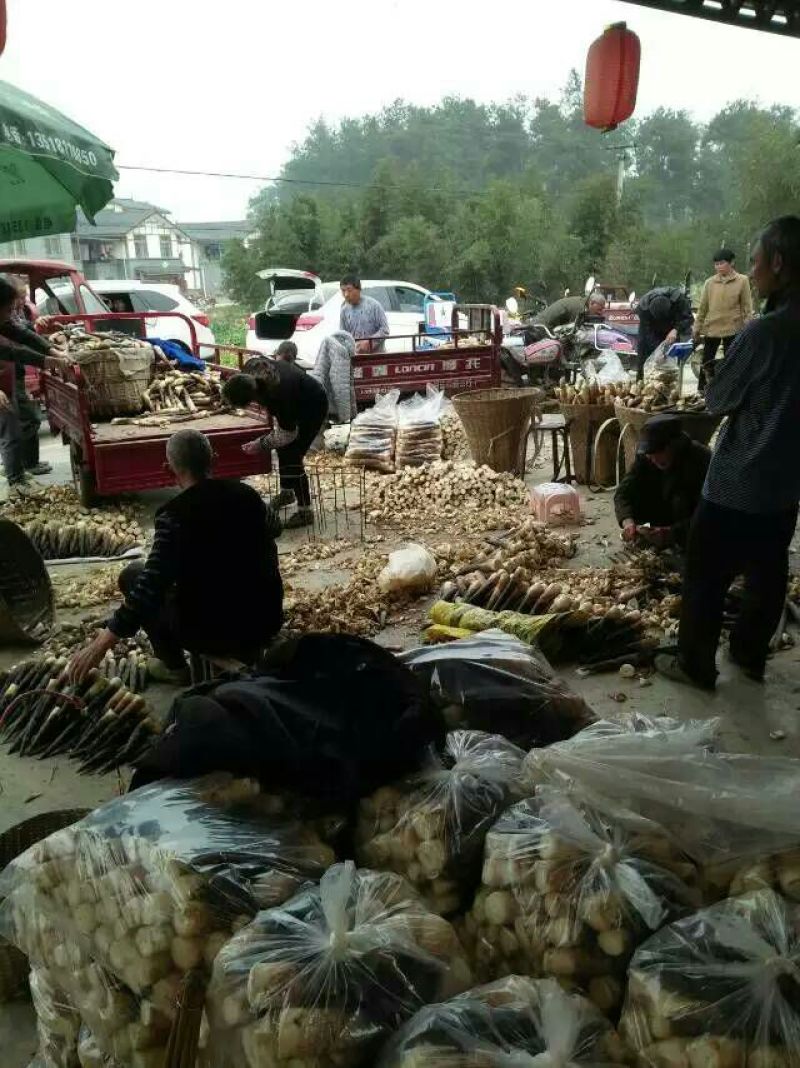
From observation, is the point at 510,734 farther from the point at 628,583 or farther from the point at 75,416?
the point at 75,416

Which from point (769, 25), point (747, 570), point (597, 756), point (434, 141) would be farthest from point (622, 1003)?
point (434, 141)

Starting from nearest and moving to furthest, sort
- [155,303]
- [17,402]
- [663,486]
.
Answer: [663,486] → [17,402] → [155,303]

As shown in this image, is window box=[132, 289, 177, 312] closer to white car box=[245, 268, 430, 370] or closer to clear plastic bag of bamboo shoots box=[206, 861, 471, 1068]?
white car box=[245, 268, 430, 370]

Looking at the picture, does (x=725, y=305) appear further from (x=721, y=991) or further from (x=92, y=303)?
(x=721, y=991)

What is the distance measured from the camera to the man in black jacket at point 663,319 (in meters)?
10.7

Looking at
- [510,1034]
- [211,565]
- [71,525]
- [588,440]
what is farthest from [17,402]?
[510,1034]

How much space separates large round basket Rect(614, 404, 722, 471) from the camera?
623 centimetres

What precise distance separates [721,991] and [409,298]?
15.9m

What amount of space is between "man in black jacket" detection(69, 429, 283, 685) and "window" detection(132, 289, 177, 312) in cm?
1272

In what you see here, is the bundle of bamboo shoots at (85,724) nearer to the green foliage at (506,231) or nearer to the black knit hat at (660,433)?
the black knit hat at (660,433)

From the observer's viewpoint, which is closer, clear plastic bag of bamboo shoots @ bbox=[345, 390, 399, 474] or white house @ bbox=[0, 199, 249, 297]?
clear plastic bag of bamboo shoots @ bbox=[345, 390, 399, 474]

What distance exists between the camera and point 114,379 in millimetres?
7680

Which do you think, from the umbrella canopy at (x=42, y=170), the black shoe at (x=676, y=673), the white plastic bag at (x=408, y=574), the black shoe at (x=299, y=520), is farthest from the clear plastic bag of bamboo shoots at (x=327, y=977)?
the black shoe at (x=299, y=520)

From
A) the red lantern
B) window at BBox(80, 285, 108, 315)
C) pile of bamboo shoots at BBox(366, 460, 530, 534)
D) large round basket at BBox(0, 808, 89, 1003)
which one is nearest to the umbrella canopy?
large round basket at BBox(0, 808, 89, 1003)
